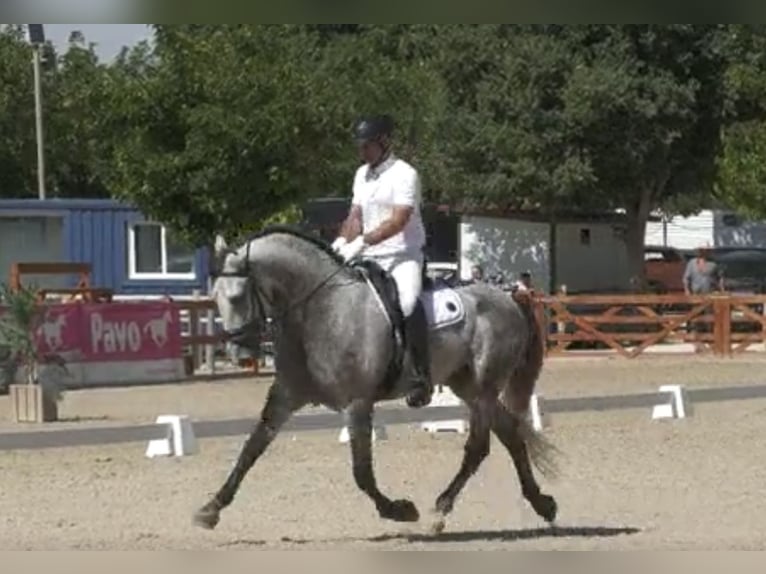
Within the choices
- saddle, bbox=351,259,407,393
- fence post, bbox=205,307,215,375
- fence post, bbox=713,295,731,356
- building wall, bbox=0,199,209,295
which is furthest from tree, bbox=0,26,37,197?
saddle, bbox=351,259,407,393

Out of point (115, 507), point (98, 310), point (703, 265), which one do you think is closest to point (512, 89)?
point (703, 265)

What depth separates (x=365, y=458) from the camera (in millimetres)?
9984

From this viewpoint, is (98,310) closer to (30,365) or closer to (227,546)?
(30,365)

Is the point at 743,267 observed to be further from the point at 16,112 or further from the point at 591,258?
the point at 16,112

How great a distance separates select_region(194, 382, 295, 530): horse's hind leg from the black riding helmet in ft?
4.72

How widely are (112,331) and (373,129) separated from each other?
53.1 feet

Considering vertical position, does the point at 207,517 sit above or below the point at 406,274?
below

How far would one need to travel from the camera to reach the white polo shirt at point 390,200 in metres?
9.85

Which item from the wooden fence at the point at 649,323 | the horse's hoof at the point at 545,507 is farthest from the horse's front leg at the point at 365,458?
the wooden fence at the point at 649,323

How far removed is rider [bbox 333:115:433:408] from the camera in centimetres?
986

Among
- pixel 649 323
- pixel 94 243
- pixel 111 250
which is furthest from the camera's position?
pixel 111 250

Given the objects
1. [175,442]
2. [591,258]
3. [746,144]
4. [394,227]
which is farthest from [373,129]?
[591,258]

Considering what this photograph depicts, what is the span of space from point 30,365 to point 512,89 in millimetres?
21164

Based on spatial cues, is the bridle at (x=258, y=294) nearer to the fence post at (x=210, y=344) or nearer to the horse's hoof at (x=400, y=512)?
the horse's hoof at (x=400, y=512)
